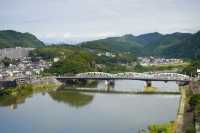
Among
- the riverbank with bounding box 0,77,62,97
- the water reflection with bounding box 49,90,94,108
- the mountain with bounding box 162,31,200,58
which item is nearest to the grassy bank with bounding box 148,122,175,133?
the water reflection with bounding box 49,90,94,108

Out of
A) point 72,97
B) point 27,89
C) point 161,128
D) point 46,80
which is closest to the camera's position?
point 161,128

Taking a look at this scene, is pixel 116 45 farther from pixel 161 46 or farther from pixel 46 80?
pixel 46 80

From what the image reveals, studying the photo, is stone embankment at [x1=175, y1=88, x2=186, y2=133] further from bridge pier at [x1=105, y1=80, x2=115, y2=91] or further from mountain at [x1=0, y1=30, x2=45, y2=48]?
mountain at [x1=0, y1=30, x2=45, y2=48]

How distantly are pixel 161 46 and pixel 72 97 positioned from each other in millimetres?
72256

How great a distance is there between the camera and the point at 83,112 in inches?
898

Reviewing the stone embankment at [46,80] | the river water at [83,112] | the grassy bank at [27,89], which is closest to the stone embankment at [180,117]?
the river water at [83,112]

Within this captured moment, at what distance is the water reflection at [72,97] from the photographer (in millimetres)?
25859

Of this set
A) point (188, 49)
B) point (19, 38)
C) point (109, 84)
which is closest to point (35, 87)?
point (109, 84)

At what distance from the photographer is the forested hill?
7175 cm

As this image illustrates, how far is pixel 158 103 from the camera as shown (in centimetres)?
2473

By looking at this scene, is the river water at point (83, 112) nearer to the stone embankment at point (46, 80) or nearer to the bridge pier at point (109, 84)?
the stone embankment at point (46, 80)

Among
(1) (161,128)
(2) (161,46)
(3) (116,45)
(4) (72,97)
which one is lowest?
(1) (161,128)

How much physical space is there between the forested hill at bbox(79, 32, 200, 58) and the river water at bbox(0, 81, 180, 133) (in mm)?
39012

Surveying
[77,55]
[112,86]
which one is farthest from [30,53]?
[112,86]
